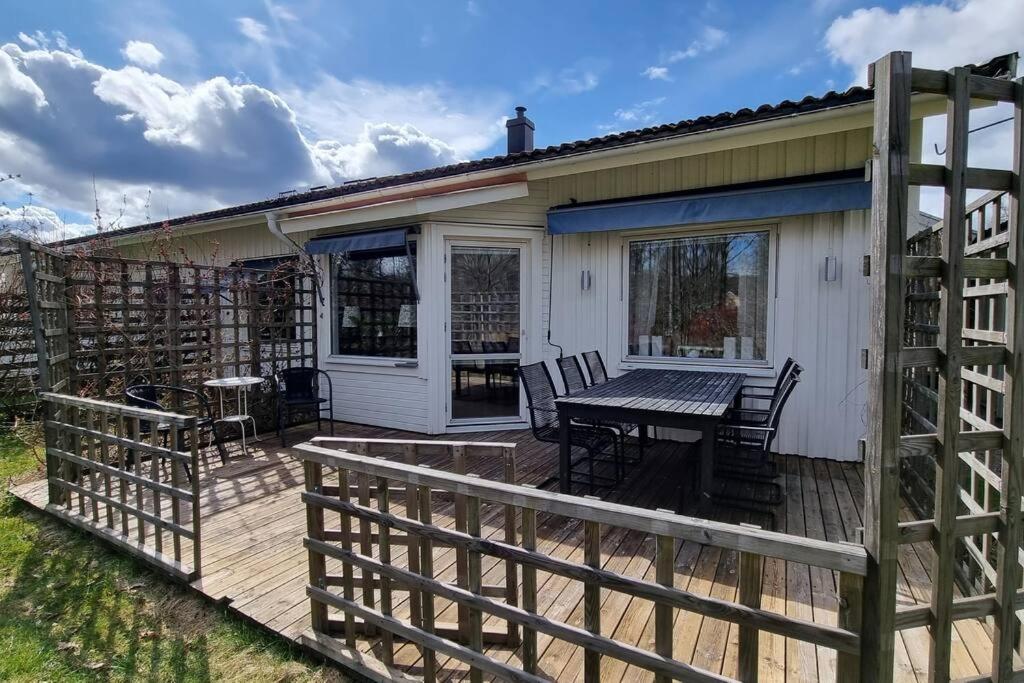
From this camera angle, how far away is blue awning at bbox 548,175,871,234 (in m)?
4.04

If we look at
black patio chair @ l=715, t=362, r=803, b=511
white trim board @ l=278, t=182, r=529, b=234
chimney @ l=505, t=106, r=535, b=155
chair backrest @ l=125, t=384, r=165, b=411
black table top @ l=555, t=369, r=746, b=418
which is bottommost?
black patio chair @ l=715, t=362, r=803, b=511

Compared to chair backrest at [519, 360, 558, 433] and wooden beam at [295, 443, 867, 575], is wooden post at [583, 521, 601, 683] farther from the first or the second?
chair backrest at [519, 360, 558, 433]

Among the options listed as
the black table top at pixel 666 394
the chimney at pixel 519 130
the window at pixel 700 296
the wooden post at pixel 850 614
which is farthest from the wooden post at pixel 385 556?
the chimney at pixel 519 130

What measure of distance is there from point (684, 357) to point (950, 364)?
404cm

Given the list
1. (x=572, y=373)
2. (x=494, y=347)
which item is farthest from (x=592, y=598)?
(x=494, y=347)

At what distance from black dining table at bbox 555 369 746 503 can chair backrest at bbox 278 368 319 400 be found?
3.23m

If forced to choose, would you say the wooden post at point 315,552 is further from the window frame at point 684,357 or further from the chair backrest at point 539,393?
the window frame at point 684,357

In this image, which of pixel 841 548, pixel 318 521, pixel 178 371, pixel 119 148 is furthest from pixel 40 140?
pixel 841 548

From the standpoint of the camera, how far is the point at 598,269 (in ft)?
17.7

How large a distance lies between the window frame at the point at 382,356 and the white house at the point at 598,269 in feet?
0.07

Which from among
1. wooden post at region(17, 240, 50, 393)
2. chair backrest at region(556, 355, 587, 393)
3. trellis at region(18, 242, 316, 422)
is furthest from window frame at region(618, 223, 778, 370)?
wooden post at region(17, 240, 50, 393)

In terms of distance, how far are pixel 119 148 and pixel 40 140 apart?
5.19ft

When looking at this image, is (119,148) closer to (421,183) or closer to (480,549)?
(421,183)

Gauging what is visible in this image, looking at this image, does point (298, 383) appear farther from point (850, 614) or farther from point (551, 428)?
point (850, 614)
